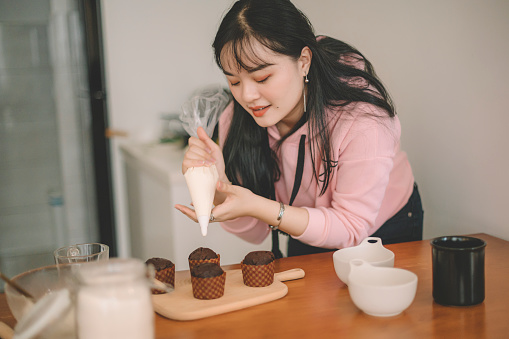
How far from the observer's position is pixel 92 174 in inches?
122

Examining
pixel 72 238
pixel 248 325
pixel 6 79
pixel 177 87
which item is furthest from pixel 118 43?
pixel 248 325

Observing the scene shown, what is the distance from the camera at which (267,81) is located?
1.31m

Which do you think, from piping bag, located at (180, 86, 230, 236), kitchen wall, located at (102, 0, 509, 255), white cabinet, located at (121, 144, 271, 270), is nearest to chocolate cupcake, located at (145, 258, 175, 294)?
piping bag, located at (180, 86, 230, 236)

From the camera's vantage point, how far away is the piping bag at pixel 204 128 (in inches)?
47.2

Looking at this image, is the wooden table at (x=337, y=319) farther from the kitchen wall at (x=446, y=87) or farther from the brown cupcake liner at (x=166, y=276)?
the kitchen wall at (x=446, y=87)

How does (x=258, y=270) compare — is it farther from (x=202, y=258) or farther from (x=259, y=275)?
(x=202, y=258)

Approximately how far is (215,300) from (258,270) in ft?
0.37

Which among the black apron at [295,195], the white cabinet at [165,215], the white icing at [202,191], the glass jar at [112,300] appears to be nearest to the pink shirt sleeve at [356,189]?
the black apron at [295,195]

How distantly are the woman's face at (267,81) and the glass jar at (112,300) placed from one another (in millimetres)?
679

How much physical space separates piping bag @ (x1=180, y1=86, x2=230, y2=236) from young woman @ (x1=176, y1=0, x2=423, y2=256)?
3cm

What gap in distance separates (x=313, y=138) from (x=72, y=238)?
89.4 inches

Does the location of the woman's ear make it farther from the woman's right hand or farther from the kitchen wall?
the kitchen wall

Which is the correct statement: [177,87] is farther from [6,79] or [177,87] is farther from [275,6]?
[275,6]

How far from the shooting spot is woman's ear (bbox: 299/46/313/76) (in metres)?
1.35
